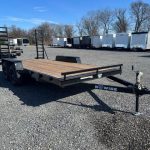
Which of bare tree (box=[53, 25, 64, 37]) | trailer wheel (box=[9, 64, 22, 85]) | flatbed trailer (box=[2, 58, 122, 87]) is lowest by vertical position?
trailer wheel (box=[9, 64, 22, 85])

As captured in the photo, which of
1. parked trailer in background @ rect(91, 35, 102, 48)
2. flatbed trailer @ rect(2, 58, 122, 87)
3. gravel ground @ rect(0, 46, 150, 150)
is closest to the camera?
gravel ground @ rect(0, 46, 150, 150)

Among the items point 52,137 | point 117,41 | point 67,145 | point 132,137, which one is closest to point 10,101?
point 52,137

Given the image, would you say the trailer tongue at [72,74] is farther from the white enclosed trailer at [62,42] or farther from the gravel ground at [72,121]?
the white enclosed trailer at [62,42]

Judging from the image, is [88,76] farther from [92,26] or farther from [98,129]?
[92,26]

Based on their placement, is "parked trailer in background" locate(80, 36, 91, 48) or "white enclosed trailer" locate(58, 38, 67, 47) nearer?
"parked trailer in background" locate(80, 36, 91, 48)

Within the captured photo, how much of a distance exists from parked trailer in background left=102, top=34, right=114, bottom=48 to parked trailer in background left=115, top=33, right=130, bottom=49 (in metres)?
1.03

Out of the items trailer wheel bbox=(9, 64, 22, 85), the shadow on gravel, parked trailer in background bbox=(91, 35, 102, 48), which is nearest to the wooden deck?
trailer wheel bbox=(9, 64, 22, 85)

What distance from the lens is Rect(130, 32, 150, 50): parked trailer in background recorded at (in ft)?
93.3

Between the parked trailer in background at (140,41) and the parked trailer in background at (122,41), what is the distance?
0.89 m

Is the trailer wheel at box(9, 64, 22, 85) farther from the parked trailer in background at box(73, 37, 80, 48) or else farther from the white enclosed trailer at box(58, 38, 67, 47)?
the white enclosed trailer at box(58, 38, 67, 47)

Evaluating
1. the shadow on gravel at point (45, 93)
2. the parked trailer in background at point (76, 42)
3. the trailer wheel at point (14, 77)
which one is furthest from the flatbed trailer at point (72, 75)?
the parked trailer in background at point (76, 42)

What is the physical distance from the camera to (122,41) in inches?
1234

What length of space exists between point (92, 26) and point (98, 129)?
82.4 meters

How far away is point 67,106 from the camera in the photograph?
5.30 metres
